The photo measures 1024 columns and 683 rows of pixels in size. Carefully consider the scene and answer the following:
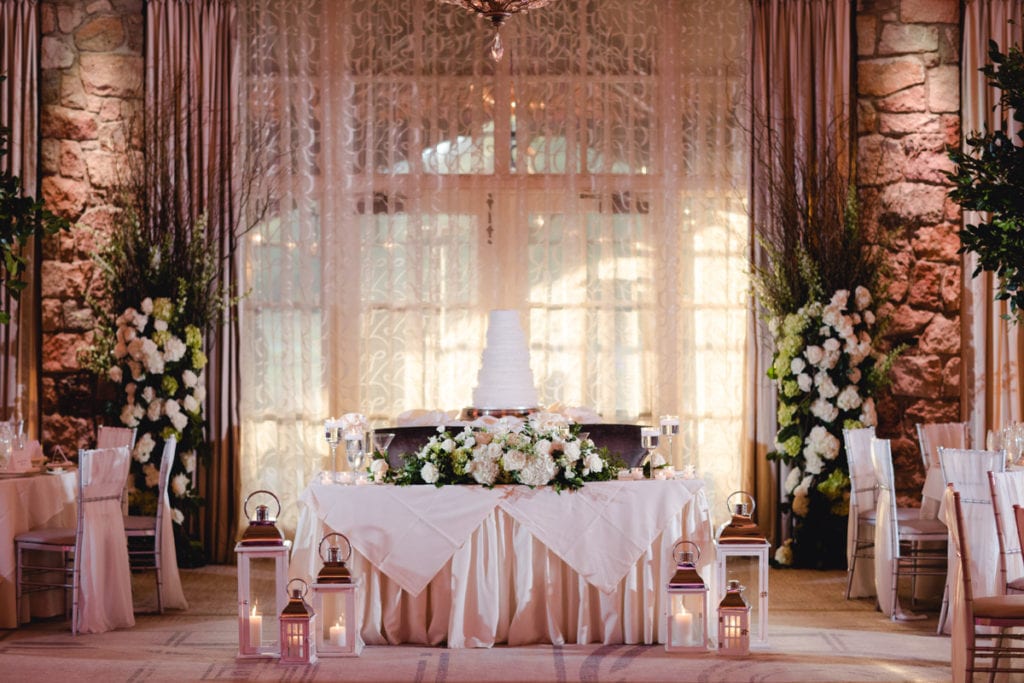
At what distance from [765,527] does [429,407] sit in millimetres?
2387

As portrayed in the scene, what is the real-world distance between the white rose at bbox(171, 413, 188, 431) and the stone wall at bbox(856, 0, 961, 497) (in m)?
4.54

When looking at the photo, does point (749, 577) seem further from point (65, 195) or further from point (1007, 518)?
point (65, 195)

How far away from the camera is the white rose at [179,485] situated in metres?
8.25

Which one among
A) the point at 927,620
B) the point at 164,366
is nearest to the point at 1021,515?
the point at 927,620

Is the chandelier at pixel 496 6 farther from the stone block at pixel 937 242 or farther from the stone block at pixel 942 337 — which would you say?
the stone block at pixel 942 337

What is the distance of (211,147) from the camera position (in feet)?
28.6

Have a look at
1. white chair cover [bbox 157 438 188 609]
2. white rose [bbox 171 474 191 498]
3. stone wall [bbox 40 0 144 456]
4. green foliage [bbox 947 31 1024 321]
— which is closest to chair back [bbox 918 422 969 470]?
green foliage [bbox 947 31 1024 321]

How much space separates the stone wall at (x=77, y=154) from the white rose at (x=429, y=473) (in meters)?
3.73

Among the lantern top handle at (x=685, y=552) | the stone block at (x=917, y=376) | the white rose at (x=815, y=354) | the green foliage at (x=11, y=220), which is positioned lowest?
the lantern top handle at (x=685, y=552)

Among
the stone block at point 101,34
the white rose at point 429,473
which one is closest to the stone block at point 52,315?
the stone block at point 101,34

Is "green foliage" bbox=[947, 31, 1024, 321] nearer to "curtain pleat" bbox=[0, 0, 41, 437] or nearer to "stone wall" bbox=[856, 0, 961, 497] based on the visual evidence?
"stone wall" bbox=[856, 0, 961, 497]

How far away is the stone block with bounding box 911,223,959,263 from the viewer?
873cm

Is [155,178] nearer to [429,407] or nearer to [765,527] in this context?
[429,407]

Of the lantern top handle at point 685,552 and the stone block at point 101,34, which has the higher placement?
the stone block at point 101,34
